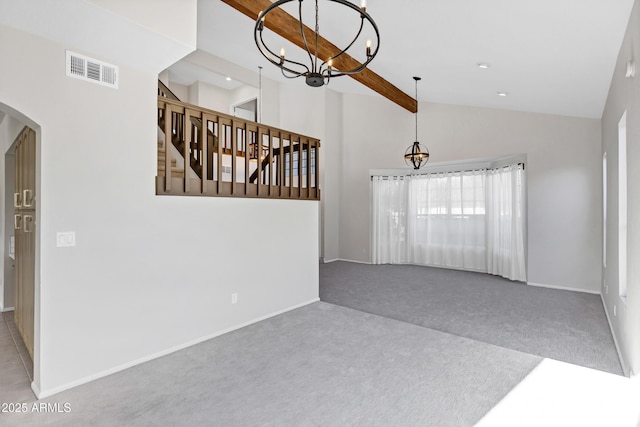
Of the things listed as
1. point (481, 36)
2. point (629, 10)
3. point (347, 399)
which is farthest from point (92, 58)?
point (629, 10)

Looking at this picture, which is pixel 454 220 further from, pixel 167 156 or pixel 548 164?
pixel 167 156

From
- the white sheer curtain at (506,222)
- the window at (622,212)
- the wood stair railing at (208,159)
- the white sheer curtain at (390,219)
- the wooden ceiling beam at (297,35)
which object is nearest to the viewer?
the window at (622,212)

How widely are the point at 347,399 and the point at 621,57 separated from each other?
3.56m

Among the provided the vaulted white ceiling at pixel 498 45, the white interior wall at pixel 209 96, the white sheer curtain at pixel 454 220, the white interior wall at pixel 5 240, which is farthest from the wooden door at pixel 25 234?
the white sheer curtain at pixel 454 220

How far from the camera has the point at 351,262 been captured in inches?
324

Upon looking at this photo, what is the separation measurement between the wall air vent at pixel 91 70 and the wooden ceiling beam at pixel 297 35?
4.97 ft

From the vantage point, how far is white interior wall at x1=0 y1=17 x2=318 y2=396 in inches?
92.6

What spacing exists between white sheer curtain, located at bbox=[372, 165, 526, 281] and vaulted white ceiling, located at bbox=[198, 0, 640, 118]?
1.73m

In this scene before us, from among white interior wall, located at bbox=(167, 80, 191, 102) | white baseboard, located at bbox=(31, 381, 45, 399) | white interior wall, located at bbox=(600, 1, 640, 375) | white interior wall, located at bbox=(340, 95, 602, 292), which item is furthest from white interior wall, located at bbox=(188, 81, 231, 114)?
white interior wall, located at bbox=(600, 1, 640, 375)

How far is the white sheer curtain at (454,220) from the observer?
6.05 m

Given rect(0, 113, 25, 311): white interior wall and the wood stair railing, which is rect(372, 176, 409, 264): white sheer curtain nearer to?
the wood stair railing

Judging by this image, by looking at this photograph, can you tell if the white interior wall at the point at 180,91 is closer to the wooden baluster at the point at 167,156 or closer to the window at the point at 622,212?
the wooden baluster at the point at 167,156

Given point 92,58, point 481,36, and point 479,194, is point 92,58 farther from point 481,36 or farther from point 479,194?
point 479,194

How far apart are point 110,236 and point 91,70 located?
1.31 meters
